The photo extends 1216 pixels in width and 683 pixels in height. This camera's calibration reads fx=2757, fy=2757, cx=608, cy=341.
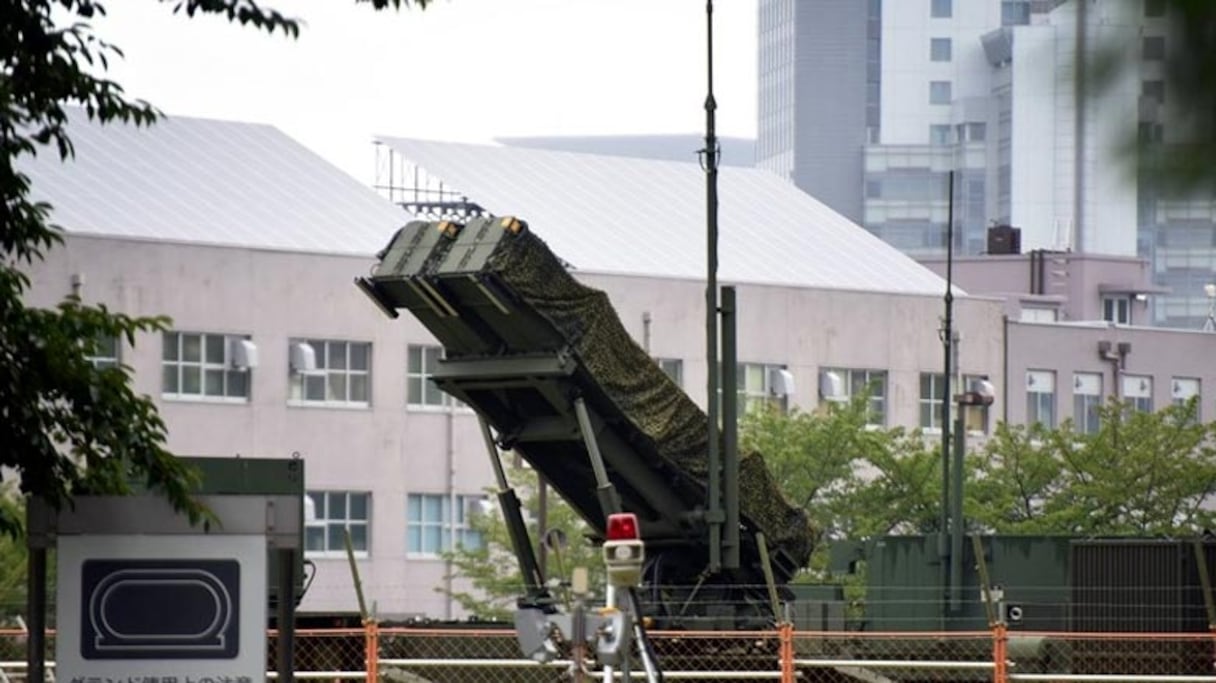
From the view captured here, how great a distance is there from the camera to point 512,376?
23.1 metres

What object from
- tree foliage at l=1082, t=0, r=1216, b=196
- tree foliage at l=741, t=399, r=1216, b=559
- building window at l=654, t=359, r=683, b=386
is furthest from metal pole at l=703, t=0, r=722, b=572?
building window at l=654, t=359, r=683, b=386

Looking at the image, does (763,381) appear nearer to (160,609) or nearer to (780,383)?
(780,383)

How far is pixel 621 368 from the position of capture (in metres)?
23.8

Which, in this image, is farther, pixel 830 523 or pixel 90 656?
pixel 830 523

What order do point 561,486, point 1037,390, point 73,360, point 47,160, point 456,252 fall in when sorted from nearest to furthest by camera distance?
point 73,360, point 456,252, point 561,486, point 47,160, point 1037,390

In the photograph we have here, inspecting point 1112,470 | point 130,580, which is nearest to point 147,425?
point 130,580

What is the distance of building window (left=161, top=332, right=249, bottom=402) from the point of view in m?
63.1

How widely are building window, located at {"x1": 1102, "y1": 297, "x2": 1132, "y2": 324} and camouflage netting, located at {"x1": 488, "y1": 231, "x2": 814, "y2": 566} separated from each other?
8446 cm

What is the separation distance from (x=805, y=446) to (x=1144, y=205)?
184 feet

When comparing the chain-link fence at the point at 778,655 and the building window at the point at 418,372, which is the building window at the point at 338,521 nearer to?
the building window at the point at 418,372

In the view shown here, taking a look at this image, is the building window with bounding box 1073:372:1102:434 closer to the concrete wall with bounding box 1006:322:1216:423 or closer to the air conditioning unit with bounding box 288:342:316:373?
the concrete wall with bounding box 1006:322:1216:423

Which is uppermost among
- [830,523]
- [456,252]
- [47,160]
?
[47,160]

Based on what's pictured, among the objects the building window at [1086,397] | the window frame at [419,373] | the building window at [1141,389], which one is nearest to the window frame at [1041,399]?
the building window at [1086,397]

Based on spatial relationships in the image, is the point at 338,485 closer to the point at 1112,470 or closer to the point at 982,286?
the point at 1112,470
